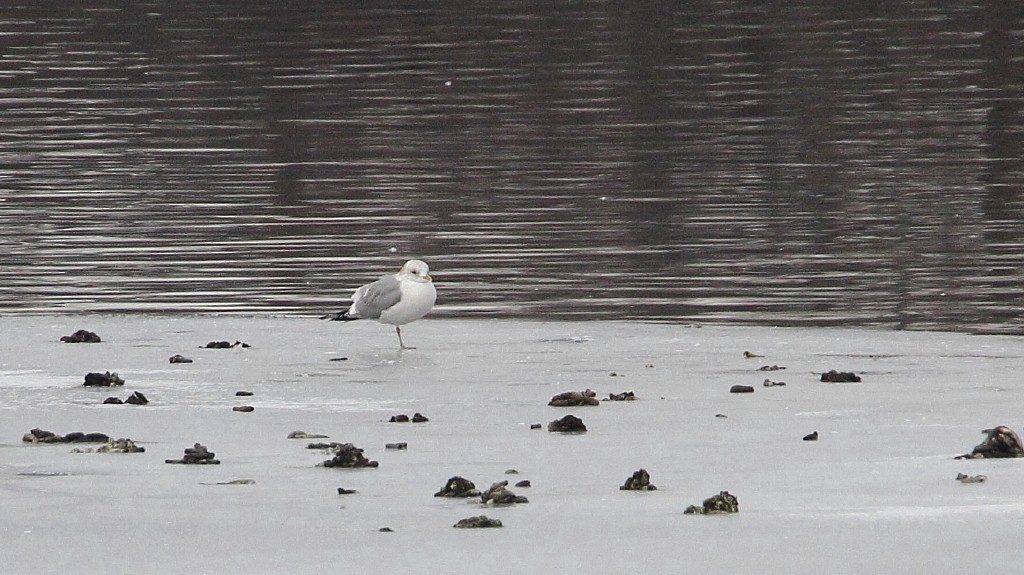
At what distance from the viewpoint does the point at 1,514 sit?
8555mm

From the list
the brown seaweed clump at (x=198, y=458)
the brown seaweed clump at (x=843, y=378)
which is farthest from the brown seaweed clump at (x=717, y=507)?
the brown seaweed clump at (x=843, y=378)

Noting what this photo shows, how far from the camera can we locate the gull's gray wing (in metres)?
13.8

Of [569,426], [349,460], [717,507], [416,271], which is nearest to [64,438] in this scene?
[349,460]

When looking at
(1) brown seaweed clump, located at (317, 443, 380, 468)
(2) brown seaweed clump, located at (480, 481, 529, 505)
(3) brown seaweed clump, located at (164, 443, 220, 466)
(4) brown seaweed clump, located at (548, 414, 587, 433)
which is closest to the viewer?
(2) brown seaweed clump, located at (480, 481, 529, 505)

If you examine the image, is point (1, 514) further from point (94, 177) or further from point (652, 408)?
point (94, 177)

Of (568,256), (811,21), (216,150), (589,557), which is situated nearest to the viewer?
(589,557)

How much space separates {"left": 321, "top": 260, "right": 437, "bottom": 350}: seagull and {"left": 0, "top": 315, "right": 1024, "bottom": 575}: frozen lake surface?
0.82 feet

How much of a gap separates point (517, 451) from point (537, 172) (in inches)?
708

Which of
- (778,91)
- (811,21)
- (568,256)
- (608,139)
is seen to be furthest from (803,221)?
(811,21)

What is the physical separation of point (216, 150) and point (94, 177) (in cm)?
384

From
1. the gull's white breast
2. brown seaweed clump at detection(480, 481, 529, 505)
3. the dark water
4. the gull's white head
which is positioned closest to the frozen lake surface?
brown seaweed clump at detection(480, 481, 529, 505)

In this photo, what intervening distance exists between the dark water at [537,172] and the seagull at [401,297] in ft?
8.64

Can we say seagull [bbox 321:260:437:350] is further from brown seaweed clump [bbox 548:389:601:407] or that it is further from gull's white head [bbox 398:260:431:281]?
brown seaweed clump [bbox 548:389:601:407]

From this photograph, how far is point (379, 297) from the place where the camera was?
13.8m
